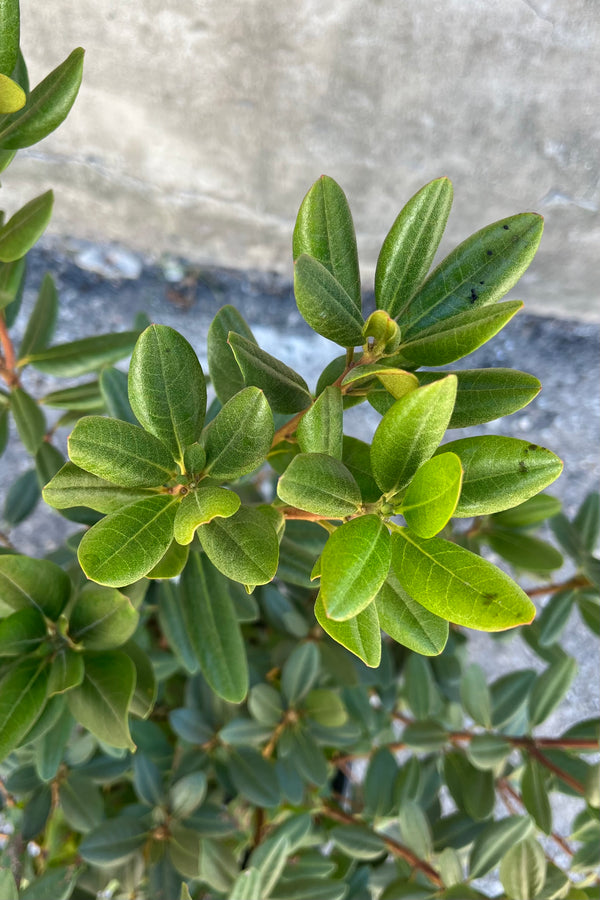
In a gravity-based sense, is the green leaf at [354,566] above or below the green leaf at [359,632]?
above

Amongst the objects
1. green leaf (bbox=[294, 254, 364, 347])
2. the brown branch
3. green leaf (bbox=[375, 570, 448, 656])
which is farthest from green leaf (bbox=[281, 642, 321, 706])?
green leaf (bbox=[294, 254, 364, 347])

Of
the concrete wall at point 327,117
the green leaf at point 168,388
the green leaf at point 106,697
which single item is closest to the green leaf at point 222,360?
the green leaf at point 168,388

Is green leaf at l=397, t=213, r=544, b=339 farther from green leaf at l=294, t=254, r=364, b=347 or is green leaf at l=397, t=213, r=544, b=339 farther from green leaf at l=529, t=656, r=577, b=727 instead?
green leaf at l=529, t=656, r=577, b=727

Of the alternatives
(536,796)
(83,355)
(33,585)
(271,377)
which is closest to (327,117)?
(83,355)

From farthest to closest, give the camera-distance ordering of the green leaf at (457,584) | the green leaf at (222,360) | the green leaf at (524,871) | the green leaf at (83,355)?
the green leaf at (83,355) → the green leaf at (524,871) → the green leaf at (222,360) → the green leaf at (457,584)

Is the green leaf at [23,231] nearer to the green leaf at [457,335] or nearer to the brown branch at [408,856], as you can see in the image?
the green leaf at [457,335]

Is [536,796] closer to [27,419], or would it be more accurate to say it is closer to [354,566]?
[354,566]
